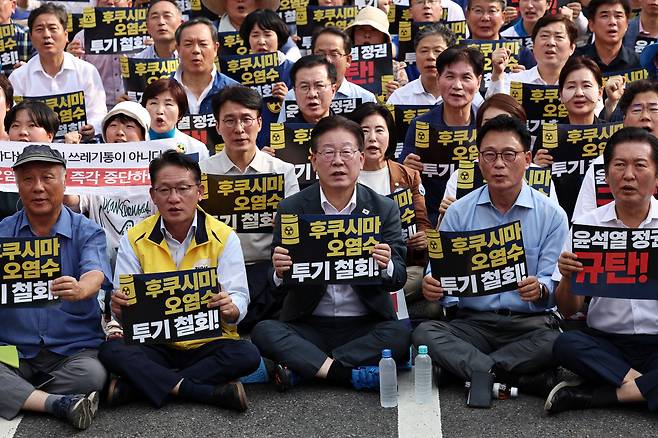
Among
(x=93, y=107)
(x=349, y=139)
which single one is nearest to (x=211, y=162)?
(x=349, y=139)

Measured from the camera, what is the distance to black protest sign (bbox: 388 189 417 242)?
824cm

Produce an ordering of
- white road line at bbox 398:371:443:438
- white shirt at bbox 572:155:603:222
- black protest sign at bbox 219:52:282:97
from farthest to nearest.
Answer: black protest sign at bbox 219:52:282:97 → white shirt at bbox 572:155:603:222 → white road line at bbox 398:371:443:438

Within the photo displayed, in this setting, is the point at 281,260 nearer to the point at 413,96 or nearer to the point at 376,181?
the point at 376,181

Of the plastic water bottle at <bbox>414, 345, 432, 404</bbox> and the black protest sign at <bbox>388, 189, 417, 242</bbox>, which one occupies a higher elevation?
the black protest sign at <bbox>388, 189, 417, 242</bbox>

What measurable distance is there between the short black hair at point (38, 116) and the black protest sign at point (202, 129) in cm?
114

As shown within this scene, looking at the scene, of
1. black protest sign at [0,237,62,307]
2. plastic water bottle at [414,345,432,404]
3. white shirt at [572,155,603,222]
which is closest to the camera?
black protest sign at [0,237,62,307]

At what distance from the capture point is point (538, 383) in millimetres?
7000

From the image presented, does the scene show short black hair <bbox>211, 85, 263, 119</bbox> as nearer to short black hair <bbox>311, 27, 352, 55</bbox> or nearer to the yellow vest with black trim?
the yellow vest with black trim

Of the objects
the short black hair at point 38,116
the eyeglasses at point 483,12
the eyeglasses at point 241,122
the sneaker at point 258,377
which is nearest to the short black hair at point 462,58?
the eyeglasses at point 241,122

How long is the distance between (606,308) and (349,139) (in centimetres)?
191

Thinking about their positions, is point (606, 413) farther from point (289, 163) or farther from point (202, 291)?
point (289, 163)

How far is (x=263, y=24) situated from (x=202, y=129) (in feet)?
6.72

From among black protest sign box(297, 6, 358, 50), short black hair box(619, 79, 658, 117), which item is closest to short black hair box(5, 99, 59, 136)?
black protest sign box(297, 6, 358, 50)

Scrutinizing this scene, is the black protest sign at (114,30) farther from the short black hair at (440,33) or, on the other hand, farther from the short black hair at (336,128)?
the short black hair at (336,128)
